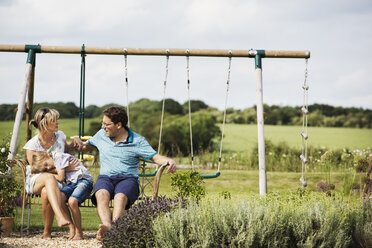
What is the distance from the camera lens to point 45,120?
15.0ft

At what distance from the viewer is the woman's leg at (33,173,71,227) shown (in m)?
4.20

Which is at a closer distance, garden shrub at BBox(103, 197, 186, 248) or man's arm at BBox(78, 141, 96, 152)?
garden shrub at BBox(103, 197, 186, 248)

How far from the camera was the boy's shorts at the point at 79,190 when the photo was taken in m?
4.45

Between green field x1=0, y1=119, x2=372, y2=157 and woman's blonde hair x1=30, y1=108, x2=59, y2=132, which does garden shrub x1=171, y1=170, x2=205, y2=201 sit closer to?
woman's blonde hair x1=30, y1=108, x2=59, y2=132

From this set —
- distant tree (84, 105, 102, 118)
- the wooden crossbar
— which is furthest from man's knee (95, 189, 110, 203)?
distant tree (84, 105, 102, 118)

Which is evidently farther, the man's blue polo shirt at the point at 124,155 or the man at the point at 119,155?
the man's blue polo shirt at the point at 124,155

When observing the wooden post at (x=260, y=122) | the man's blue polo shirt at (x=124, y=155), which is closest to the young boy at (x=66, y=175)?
the man's blue polo shirt at (x=124, y=155)

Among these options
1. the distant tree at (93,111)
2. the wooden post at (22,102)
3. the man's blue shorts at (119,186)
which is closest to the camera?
the man's blue shorts at (119,186)

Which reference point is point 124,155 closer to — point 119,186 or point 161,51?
point 119,186

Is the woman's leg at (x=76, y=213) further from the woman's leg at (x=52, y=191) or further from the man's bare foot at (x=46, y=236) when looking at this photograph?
the man's bare foot at (x=46, y=236)

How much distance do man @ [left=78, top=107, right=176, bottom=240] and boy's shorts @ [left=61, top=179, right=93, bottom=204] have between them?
0.54 ft

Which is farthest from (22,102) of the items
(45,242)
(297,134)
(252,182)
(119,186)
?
(297,134)

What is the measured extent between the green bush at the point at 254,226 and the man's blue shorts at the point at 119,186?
0.79 meters

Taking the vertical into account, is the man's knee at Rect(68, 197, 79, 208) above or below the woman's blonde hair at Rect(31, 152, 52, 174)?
below
